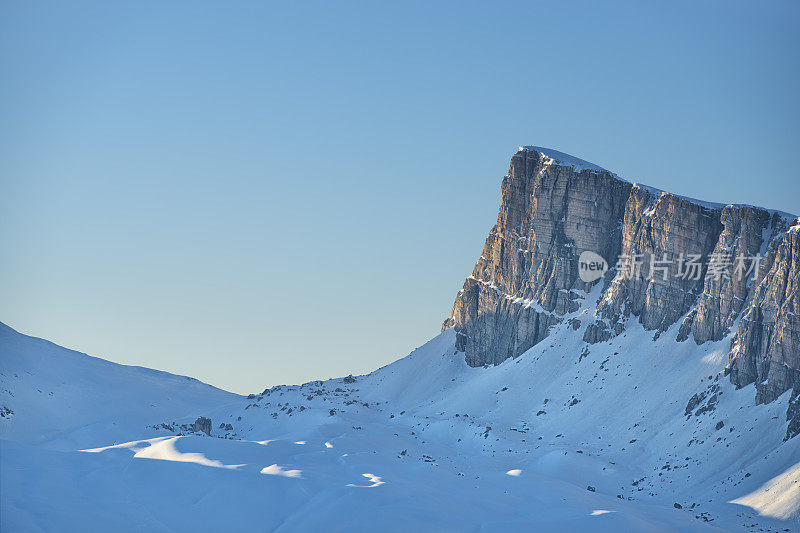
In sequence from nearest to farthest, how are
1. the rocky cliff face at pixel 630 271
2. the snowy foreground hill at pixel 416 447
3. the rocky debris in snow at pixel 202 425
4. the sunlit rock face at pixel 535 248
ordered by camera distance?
the snowy foreground hill at pixel 416 447, the rocky cliff face at pixel 630 271, the rocky debris in snow at pixel 202 425, the sunlit rock face at pixel 535 248

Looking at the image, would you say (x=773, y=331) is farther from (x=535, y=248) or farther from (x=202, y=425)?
(x=202, y=425)

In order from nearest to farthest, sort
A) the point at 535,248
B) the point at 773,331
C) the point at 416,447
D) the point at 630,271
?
the point at 773,331 → the point at 416,447 → the point at 630,271 → the point at 535,248

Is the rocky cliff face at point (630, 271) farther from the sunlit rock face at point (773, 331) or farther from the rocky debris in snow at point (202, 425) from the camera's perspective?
the rocky debris in snow at point (202, 425)

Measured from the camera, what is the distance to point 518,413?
361ft

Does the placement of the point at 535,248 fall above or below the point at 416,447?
above

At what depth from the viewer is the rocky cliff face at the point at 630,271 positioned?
290 ft

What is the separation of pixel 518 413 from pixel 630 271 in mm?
19547

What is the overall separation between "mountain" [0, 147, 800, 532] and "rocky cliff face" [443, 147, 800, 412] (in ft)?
0.76

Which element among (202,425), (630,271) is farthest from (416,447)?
(630,271)

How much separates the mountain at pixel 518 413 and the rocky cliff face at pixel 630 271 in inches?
9.2

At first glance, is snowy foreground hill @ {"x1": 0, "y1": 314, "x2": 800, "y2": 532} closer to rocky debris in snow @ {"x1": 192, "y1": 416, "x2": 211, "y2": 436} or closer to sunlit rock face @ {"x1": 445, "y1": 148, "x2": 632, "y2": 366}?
rocky debris in snow @ {"x1": 192, "y1": 416, "x2": 211, "y2": 436}

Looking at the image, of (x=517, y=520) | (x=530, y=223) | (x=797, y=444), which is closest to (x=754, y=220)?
(x=797, y=444)

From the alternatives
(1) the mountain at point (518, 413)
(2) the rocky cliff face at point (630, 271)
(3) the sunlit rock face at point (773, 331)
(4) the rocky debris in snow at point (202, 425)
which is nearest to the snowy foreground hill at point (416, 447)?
(1) the mountain at point (518, 413)

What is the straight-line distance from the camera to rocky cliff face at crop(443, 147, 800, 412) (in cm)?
8831
